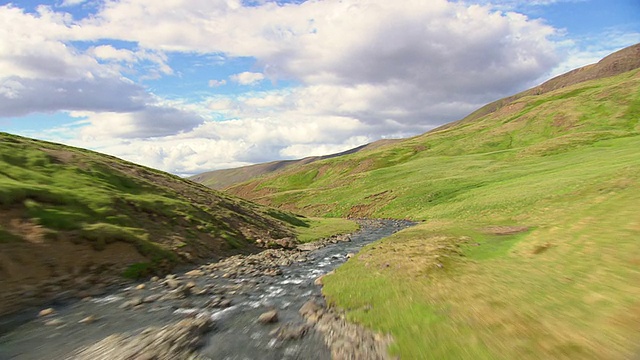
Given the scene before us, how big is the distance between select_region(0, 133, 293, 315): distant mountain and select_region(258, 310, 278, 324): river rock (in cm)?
1361

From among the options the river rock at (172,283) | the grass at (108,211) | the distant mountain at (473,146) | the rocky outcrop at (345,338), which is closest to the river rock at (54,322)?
the river rock at (172,283)

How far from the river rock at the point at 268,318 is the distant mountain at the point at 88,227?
13.6m

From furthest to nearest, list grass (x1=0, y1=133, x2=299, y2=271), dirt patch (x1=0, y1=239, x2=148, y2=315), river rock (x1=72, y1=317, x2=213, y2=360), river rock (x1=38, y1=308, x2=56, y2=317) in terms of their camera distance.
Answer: grass (x1=0, y1=133, x2=299, y2=271) → dirt patch (x1=0, y1=239, x2=148, y2=315) → river rock (x1=38, y1=308, x2=56, y2=317) → river rock (x1=72, y1=317, x2=213, y2=360)

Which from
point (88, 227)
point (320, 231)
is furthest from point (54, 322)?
point (320, 231)

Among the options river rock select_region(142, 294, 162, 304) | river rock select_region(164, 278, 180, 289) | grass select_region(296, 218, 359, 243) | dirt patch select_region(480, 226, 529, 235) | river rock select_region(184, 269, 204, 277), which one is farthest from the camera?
grass select_region(296, 218, 359, 243)

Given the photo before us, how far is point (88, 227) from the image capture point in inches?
1130

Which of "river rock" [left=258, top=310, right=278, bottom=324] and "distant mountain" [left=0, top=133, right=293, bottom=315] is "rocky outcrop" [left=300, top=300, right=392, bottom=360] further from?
"distant mountain" [left=0, top=133, right=293, bottom=315]

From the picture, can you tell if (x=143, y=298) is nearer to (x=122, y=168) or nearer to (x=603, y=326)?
(x=603, y=326)

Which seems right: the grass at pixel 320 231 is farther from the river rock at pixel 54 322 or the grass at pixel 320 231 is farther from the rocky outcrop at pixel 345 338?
the river rock at pixel 54 322

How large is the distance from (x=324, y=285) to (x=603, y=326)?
50.5 feet

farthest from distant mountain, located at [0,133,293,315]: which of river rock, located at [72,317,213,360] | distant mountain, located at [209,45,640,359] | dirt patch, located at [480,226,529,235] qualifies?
dirt patch, located at [480,226,529,235]

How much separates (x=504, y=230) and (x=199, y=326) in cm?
3062

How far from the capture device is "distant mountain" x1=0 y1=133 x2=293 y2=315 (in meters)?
22.5

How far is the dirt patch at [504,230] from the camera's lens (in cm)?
3275
